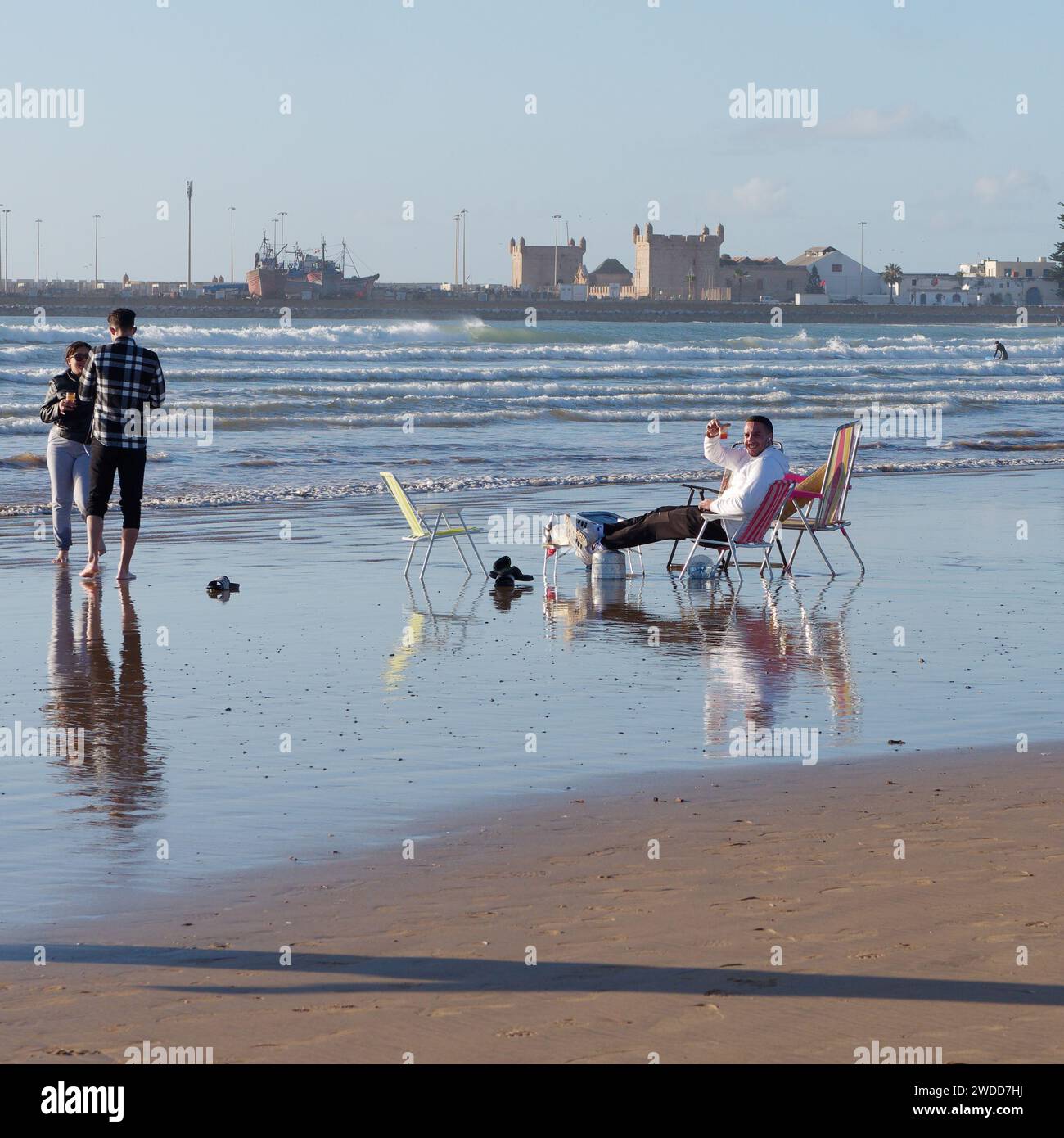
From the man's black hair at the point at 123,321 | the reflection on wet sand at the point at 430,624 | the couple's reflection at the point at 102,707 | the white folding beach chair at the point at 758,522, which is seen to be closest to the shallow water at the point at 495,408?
the man's black hair at the point at 123,321

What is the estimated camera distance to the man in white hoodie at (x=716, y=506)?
36.0 ft

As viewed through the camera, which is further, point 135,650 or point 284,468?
point 284,468

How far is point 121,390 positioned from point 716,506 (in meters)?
4.07

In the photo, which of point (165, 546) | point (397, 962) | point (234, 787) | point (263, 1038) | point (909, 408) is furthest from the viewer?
point (909, 408)

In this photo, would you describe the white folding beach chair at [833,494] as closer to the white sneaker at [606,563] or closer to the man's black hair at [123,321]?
the white sneaker at [606,563]

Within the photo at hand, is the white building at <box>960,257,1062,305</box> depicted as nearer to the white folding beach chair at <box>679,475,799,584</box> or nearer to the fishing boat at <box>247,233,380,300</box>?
the fishing boat at <box>247,233,380,300</box>

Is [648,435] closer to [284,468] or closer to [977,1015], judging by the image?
[284,468]

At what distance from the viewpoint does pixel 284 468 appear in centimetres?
2127

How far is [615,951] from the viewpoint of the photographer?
4121 millimetres

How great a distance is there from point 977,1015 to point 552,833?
1.89 m

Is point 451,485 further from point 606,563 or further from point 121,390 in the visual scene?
point 121,390
